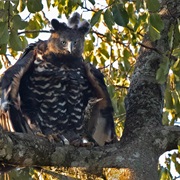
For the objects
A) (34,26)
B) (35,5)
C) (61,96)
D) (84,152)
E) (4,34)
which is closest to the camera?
(4,34)

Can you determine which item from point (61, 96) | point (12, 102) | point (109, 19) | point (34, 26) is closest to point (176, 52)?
point (109, 19)

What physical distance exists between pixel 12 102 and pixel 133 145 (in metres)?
1.27

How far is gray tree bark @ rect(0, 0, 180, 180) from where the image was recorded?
126 inches

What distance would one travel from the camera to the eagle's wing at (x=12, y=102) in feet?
14.3

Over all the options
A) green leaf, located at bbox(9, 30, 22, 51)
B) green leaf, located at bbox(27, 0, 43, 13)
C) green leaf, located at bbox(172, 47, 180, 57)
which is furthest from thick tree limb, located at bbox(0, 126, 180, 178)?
green leaf, located at bbox(27, 0, 43, 13)

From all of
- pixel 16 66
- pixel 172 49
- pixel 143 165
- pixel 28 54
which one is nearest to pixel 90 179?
pixel 143 165

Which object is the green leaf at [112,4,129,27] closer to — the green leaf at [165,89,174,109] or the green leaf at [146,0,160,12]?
the green leaf at [146,0,160,12]

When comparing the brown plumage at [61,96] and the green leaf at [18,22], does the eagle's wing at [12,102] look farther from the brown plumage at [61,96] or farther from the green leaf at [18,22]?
the green leaf at [18,22]

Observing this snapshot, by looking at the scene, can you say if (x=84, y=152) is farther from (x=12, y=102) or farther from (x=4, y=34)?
(x=12, y=102)

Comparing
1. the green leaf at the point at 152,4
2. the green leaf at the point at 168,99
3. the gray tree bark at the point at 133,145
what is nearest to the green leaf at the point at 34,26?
the gray tree bark at the point at 133,145

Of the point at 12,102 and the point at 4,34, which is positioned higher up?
the point at 4,34

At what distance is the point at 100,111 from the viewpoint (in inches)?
195

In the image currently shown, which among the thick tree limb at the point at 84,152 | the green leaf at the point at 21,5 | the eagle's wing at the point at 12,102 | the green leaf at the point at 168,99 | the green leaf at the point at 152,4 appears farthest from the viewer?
the eagle's wing at the point at 12,102

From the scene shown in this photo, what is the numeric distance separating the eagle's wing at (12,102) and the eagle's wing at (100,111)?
65cm
